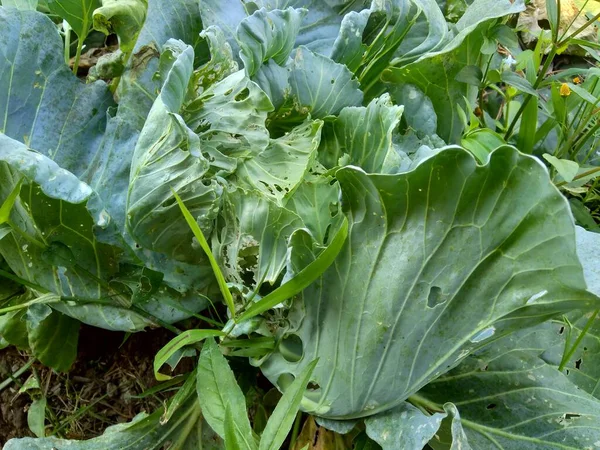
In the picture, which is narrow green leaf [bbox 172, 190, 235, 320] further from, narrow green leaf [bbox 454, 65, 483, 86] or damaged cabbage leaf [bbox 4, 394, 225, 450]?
narrow green leaf [bbox 454, 65, 483, 86]

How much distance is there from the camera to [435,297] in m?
0.77

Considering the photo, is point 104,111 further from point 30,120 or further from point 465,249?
point 465,249

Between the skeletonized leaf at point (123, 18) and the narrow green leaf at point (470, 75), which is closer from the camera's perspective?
the skeletonized leaf at point (123, 18)

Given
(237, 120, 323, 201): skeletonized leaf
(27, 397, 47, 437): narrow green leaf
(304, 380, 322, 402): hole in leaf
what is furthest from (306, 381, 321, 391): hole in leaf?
(27, 397, 47, 437): narrow green leaf

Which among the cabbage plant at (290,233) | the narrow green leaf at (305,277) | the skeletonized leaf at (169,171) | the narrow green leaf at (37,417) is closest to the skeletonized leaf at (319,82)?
the cabbage plant at (290,233)

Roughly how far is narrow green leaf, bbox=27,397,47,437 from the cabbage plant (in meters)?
0.14

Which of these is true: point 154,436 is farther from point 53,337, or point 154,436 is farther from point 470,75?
point 470,75

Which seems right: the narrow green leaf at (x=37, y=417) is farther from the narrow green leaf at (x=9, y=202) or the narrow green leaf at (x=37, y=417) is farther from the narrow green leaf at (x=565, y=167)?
the narrow green leaf at (x=565, y=167)

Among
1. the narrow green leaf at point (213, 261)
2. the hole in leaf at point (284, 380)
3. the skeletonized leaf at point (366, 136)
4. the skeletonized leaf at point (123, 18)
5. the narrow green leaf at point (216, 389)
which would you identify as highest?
the skeletonized leaf at point (123, 18)

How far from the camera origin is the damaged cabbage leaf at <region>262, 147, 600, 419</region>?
0.67m

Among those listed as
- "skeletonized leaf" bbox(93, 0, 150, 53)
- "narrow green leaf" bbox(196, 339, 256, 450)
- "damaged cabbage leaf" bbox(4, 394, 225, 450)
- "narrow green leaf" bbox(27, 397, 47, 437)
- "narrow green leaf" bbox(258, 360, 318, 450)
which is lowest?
"narrow green leaf" bbox(27, 397, 47, 437)

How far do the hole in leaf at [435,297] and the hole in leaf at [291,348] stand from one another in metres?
0.23

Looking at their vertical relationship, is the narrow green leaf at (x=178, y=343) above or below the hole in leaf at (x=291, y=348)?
above

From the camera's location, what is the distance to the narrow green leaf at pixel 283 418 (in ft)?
2.37
